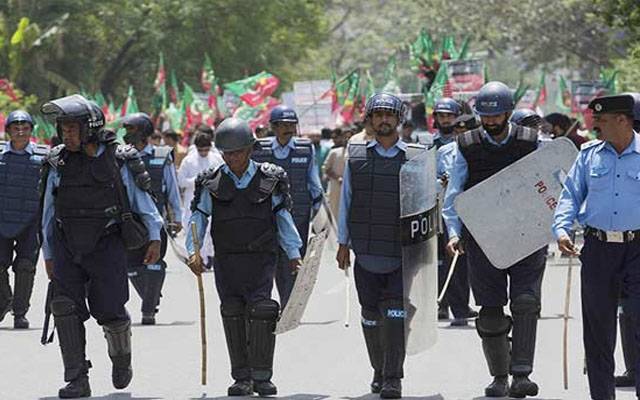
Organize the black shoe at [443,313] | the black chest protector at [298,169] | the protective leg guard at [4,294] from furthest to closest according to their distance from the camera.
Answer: the black shoe at [443,313] → the black chest protector at [298,169] → the protective leg guard at [4,294]

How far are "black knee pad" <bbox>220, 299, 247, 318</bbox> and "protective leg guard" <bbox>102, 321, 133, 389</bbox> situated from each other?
1.98ft

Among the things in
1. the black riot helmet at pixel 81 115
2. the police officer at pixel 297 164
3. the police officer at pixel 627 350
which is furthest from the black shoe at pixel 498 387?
the police officer at pixel 297 164

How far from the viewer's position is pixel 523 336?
1073 centimetres

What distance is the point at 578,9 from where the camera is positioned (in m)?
61.3

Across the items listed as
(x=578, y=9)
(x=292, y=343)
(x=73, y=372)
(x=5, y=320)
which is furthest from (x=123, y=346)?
(x=578, y=9)

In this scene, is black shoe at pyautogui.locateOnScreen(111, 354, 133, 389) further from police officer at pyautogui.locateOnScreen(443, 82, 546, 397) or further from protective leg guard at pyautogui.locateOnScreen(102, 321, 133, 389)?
police officer at pyautogui.locateOnScreen(443, 82, 546, 397)

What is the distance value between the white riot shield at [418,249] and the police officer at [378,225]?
8cm

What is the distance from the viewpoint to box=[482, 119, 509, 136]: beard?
11023 millimetres

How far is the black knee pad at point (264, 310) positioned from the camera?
10617 mm

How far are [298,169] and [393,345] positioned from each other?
502 cm

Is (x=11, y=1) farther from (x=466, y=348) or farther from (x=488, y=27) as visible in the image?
(x=466, y=348)

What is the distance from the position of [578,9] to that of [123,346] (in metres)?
51.9

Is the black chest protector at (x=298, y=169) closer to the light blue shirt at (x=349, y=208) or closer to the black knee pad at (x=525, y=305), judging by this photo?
the light blue shirt at (x=349, y=208)

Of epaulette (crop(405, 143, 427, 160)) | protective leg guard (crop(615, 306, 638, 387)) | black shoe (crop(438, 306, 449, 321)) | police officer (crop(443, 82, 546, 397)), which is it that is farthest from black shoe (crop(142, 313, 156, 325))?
protective leg guard (crop(615, 306, 638, 387))
